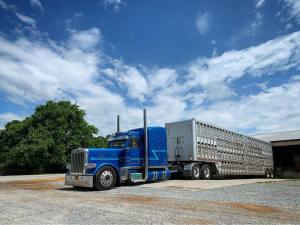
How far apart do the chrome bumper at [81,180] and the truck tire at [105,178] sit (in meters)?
0.25

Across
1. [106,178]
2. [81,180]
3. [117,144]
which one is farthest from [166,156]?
[81,180]

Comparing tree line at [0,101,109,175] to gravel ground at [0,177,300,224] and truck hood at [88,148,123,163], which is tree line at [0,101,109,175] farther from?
gravel ground at [0,177,300,224]

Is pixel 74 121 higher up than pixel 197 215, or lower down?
higher up

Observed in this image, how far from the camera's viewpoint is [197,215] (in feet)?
16.6

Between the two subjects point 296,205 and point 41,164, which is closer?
point 296,205

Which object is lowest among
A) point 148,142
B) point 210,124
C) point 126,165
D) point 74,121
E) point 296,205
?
point 296,205

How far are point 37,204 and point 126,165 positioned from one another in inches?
201

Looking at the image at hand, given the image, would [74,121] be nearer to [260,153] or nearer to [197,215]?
[260,153]

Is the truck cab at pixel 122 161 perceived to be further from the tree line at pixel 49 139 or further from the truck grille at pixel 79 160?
the tree line at pixel 49 139

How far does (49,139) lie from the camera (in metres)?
27.3

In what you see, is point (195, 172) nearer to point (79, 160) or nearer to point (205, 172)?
point (205, 172)

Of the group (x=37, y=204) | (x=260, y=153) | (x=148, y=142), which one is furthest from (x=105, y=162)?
(x=260, y=153)

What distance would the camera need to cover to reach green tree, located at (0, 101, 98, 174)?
26975mm

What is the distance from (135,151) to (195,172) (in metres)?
5.27
